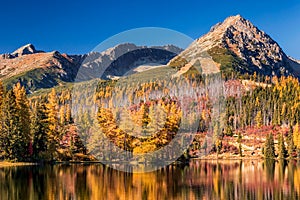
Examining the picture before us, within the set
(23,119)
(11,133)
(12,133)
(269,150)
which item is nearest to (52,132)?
(23,119)

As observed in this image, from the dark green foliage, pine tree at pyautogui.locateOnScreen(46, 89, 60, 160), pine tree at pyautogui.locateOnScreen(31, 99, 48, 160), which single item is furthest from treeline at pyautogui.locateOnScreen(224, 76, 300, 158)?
the dark green foliage

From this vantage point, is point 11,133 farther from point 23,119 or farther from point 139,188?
point 139,188

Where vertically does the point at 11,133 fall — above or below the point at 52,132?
above

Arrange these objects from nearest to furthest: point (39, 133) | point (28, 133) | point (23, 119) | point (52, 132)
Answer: point (23, 119), point (28, 133), point (39, 133), point (52, 132)

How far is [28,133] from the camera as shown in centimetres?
9025

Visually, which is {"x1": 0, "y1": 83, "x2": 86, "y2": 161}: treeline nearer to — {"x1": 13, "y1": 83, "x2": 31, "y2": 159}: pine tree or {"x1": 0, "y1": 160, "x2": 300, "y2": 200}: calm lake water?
{"x1": 13, "y1": 83, "x2": 31, "y2": 159}: pine tree

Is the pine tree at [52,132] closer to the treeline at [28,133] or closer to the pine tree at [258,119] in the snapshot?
the treeline at [28,133]

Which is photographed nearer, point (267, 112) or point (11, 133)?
point (11, 133)

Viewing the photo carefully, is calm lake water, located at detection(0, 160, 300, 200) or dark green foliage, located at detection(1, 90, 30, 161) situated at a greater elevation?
dark green foliage, located at detection(1, 90, 30, 161)

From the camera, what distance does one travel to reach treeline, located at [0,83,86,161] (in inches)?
3280

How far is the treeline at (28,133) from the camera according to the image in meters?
83.3

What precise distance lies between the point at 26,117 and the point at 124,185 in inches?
1745

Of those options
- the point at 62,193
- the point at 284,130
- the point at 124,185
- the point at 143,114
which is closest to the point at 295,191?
the point at 124,185

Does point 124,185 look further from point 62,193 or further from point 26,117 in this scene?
point 26,117
